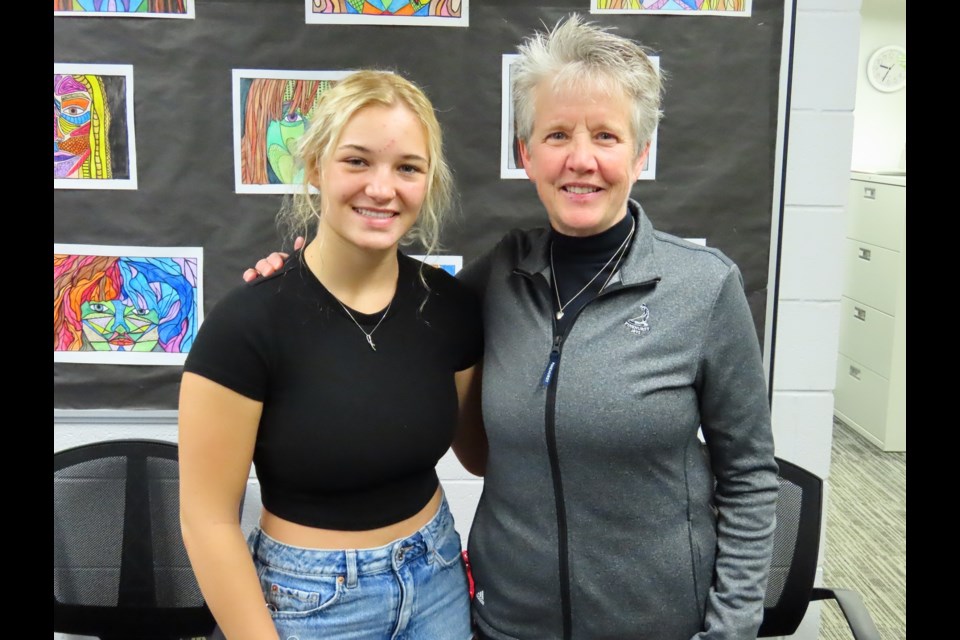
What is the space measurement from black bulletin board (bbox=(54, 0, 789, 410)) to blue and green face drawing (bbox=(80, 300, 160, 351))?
6cm

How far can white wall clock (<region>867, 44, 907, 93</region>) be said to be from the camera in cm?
456

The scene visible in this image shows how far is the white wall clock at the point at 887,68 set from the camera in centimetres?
456

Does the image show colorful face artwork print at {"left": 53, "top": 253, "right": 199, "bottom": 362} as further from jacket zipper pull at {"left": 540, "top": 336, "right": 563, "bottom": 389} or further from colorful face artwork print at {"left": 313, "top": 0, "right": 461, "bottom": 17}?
jacket zipper pull at {"left": 540, "top": 336, "right": 563, "bottom": 389}

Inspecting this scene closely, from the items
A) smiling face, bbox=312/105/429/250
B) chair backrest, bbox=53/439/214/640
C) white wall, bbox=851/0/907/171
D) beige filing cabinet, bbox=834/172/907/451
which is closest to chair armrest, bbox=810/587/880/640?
smiling face, bbox=312/105/429/250

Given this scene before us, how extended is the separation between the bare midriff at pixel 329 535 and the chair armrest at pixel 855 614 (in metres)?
0.93

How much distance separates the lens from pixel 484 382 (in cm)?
117

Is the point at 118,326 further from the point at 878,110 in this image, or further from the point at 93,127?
the point at 878,110

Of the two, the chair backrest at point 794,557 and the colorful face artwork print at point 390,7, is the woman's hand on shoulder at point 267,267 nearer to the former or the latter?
the colorful face artwork print at point 390,7

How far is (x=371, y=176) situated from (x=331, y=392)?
0.31 meters

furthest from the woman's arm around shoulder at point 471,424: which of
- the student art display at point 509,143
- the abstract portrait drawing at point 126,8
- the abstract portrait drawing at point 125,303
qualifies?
the abstract portrait drawing at point 126,8

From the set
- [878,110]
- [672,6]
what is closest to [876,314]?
Result: [878,110]
